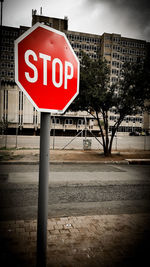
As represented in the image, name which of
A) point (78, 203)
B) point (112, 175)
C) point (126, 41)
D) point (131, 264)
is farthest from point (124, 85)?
point (126, 41)

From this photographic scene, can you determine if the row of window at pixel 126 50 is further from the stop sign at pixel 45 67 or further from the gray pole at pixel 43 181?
the gray pole at pixel 43 181

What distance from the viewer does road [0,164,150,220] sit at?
378 cm

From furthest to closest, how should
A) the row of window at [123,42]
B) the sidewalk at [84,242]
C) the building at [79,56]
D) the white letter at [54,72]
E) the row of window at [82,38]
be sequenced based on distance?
the row of window at [123,42] < the row of window at [82,38] < the building at [79,56] < the sidewalk at [84,242] < the white letter at [54,72]

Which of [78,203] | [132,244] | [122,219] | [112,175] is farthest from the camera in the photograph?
[112,175]

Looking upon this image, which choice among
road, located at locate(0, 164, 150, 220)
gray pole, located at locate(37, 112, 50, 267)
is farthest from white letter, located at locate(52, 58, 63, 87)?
road, located at locate(0, 164, 150, 220)

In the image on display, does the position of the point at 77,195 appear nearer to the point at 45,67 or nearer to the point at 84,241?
the point at 84,241

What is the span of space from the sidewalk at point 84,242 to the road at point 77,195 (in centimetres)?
48

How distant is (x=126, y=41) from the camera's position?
60.2 m

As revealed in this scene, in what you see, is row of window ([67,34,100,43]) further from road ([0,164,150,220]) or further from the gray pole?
the gray pole

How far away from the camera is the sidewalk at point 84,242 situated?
2.23 metres

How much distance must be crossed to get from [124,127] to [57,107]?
195 ft

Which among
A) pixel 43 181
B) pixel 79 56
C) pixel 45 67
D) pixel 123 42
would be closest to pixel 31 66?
pixel 45 67

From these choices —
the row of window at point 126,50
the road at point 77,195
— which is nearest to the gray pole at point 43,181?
the road at point 77,195

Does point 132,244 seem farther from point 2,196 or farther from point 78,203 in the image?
point 2,196
